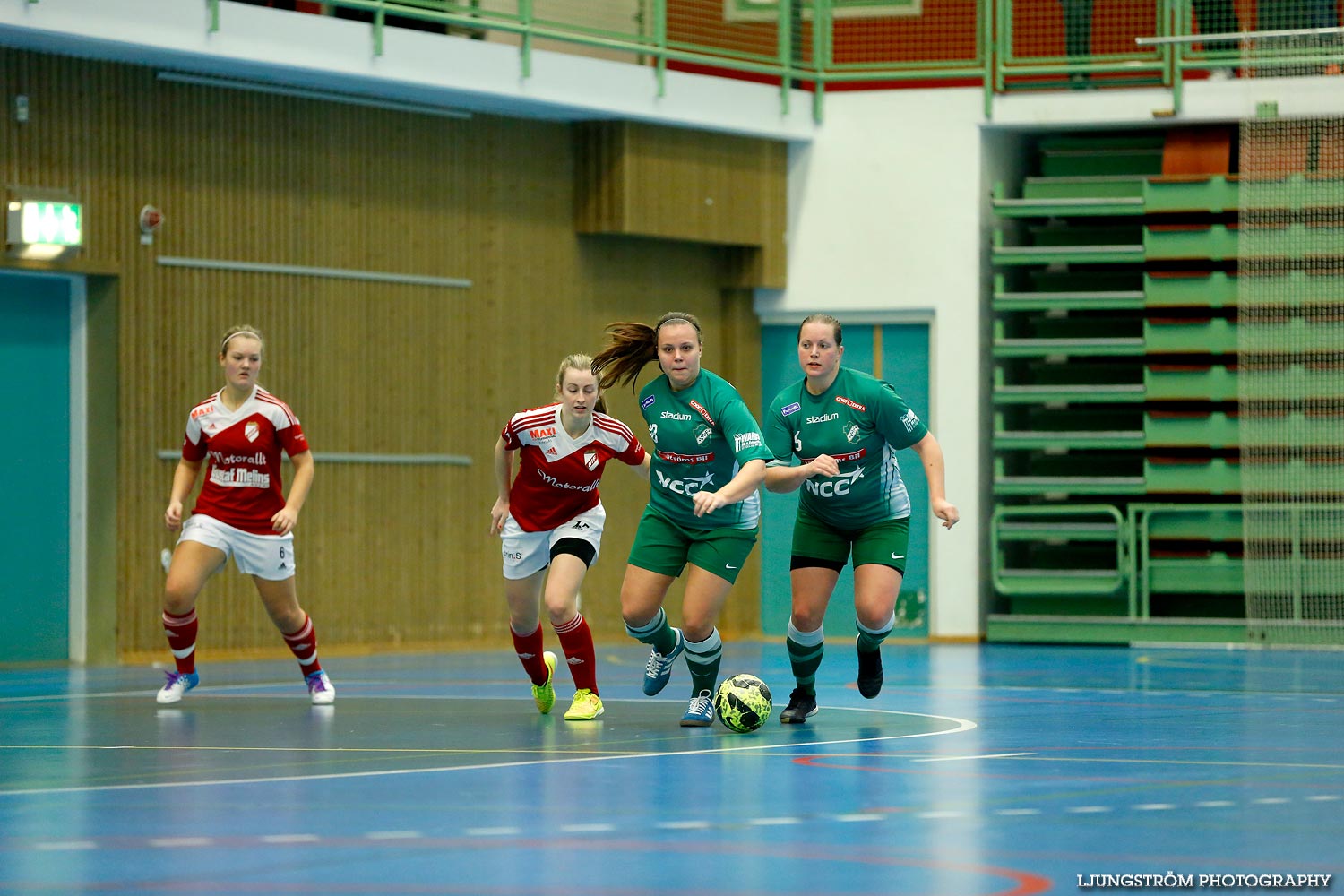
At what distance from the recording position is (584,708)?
972 cm

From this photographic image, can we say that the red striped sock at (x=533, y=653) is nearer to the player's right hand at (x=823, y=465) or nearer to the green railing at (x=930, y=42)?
the player's right hand at (x=823, y=465)

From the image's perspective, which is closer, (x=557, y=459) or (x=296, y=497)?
(x=557, y=459)

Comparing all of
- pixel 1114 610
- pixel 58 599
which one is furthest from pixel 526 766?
pixel 1114 610

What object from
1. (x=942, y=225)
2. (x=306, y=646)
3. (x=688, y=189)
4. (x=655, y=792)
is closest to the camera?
(x=655, y=792)

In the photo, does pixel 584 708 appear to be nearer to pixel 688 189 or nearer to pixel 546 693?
pixel 546 693

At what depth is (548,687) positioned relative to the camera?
10.2 meters

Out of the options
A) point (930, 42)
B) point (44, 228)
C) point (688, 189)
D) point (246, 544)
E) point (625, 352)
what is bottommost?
point (246, 544)

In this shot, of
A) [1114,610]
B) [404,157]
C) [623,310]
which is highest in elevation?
[404,157]

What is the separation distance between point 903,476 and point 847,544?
894 cm

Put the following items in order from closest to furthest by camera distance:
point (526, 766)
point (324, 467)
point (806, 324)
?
point (526, 766) → point (806, 324) → point (324, 467)

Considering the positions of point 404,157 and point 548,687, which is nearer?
point 548,687

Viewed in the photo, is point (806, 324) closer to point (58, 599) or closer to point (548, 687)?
point (548, 687)

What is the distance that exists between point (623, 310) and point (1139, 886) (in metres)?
13.7

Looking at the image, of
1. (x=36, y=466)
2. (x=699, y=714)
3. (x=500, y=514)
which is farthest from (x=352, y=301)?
(x=699, y=714)
